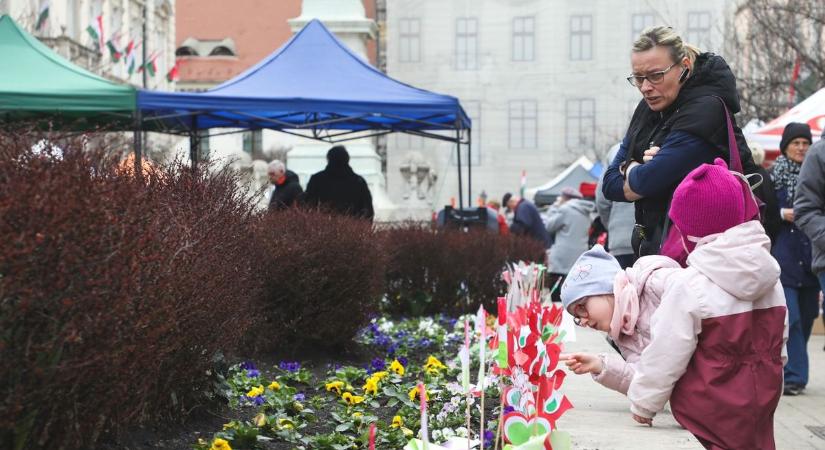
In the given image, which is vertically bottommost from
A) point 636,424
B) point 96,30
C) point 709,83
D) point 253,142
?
point 636,424

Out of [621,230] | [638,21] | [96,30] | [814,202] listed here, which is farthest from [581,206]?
[638,21]

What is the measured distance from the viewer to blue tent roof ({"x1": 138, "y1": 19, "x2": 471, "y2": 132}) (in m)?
13.1

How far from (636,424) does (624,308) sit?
2.01 metres

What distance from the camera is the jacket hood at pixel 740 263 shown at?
12.2 feet

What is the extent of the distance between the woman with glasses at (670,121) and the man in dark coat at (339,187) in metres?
7.79

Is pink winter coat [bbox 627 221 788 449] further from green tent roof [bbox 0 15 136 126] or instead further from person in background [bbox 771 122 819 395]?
green tent roof [bbox 0 15 136 126]

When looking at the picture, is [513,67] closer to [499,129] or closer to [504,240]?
[499,129]

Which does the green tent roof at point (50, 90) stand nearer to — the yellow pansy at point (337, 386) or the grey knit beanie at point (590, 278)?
the yellow pansy at point (337, 386)

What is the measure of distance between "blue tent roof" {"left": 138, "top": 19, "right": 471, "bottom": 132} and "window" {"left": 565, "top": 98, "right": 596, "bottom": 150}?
157ft

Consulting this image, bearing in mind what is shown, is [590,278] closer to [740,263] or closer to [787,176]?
[740,263]

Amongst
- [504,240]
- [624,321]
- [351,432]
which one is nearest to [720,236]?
[624,321]

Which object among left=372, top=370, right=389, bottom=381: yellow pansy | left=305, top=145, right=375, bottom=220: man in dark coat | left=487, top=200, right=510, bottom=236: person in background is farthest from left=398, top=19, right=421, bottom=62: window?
left=372, top=370, right=389, bottom=381: yellow pansy

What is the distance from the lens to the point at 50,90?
12094 millimetres

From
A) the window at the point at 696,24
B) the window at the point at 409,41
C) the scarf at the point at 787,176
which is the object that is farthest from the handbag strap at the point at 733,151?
the window at the point at 409,41
